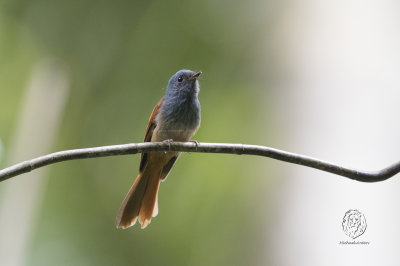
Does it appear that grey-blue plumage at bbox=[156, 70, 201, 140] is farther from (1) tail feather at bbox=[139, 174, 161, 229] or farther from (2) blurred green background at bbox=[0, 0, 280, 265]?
(2) blurred green background at bbox=[0, 0, 280, 265]

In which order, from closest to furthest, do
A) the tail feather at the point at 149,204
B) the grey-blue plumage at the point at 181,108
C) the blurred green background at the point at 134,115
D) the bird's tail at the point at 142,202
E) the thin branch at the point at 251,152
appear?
the thin branch at the point at 251,152 < the bird's tail at the point at 142,202 < the tail feather at the point at 149,204 < the grey-blue plumage at the point at 181,108 < the blurred green background at the point at 134,115

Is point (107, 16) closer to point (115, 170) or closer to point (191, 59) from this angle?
point (191, 59)

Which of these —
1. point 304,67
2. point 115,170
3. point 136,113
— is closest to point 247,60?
point 304,67

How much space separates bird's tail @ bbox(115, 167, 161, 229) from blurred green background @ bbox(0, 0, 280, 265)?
28.8 inches

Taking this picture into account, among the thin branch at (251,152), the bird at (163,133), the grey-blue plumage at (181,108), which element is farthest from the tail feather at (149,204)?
the thin branch at (251,152)

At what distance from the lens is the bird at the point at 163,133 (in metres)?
3.07

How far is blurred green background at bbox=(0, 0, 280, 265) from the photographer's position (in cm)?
404

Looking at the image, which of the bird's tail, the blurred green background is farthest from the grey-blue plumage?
the blurred green background

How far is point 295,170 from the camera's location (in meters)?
3.91

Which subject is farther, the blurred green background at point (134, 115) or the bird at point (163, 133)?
the blurred green background at point (134, 115)

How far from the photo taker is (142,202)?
3135 mm

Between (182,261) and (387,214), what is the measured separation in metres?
1.62

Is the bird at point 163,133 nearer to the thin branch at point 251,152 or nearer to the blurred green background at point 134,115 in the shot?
the blurred green background at point 134,115

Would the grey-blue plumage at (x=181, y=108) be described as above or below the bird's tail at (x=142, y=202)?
above
